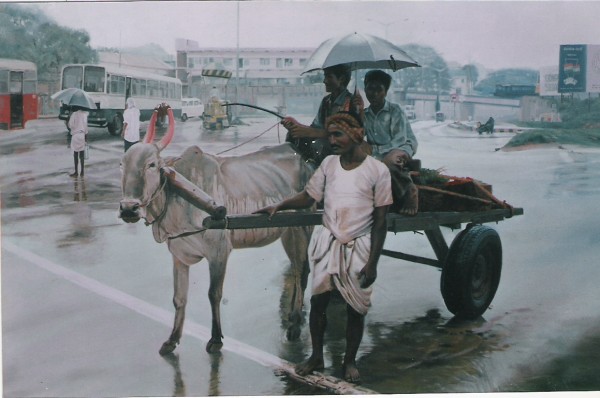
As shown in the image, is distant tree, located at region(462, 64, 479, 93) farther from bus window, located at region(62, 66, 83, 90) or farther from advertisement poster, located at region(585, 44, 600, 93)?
bus window, located at region(62, 66, 83, 90)

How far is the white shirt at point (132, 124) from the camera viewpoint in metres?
7.08

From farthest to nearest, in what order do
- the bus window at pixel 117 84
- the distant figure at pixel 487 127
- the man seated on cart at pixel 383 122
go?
the distant figure at pixel 487 127 → the bus window at pixel 117 84 → the man seated on cart at pixel 383 122

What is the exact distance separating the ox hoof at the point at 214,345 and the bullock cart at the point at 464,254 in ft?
4.20

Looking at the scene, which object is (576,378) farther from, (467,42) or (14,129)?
(14,129)

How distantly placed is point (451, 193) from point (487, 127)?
1.45 metres

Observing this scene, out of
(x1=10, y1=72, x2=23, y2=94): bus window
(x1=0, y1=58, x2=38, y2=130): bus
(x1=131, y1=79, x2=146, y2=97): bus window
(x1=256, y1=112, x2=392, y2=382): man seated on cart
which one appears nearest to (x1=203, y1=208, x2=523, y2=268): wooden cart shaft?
(x1=256, y1=112, x2=392, y2=382): man seated on cart

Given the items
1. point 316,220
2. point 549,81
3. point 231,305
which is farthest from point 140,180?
point 549,81

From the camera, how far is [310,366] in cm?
664

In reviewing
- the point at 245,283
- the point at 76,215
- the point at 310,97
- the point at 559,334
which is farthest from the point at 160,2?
the point at 559,334

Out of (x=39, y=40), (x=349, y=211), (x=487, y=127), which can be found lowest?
(x=349, y=211)

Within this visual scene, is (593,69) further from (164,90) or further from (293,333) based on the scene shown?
(164,90)

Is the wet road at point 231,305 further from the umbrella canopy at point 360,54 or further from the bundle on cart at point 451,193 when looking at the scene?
the umbrella canopy at point 360,54

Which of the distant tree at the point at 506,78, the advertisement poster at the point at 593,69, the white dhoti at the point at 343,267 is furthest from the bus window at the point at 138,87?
the advertisement poster at the point at 593,69

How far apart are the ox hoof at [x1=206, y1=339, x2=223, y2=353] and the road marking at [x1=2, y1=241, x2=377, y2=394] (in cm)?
4
